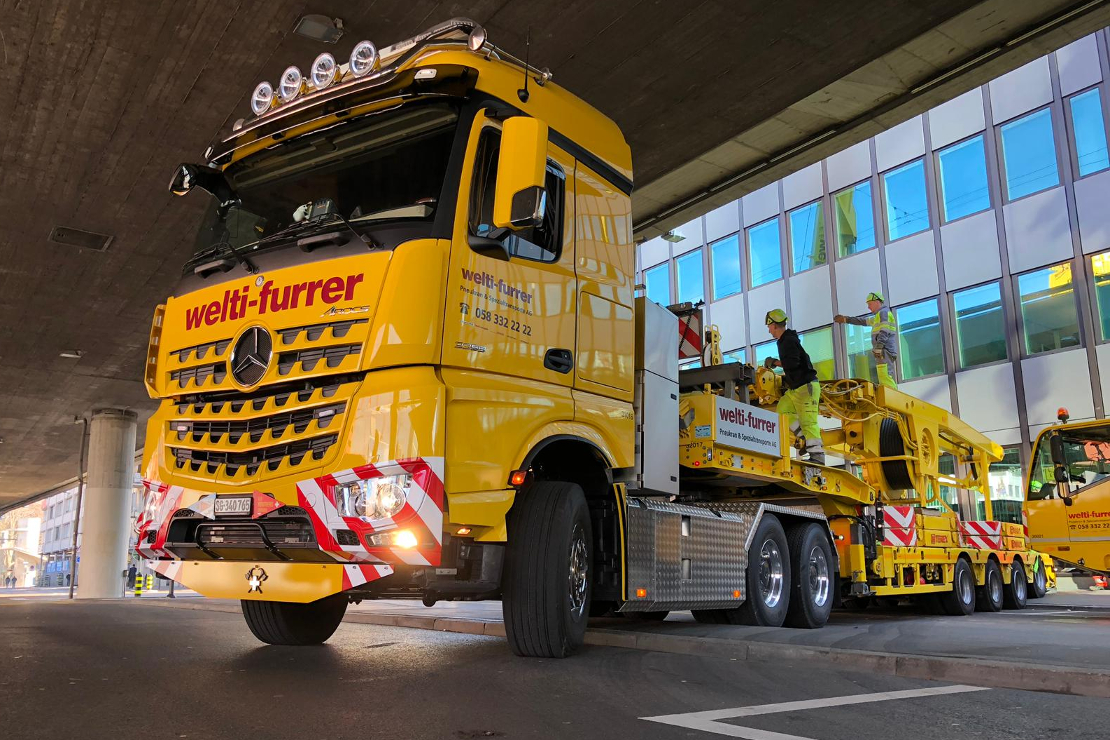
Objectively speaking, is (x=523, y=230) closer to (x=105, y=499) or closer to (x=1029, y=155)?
(x=1029, y=155)

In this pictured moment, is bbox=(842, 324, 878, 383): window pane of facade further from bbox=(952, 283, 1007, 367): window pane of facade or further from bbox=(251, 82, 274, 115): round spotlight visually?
bbox=(251, 82, 274, 115): round spotlight

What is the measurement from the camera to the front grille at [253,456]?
16.5ft

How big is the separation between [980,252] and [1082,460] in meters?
10.1

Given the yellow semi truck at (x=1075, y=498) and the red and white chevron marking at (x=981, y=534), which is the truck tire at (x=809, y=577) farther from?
the yellow semi truck at (x=1075, y=498)

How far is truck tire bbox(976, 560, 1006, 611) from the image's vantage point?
44.3 feet

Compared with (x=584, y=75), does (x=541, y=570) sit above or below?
below

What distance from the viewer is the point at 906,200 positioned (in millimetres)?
23016

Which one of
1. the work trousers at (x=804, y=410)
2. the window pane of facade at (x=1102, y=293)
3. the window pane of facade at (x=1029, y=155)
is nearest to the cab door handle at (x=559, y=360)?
the work trousers at (x=804, y=410)

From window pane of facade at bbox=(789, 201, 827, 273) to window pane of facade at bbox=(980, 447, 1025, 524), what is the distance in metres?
7.15

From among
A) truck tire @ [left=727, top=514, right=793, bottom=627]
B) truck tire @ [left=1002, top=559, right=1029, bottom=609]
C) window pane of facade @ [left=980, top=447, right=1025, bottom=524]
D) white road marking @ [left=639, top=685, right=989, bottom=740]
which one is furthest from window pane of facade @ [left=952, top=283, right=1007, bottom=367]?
white road marking @ [left=639, top=685, right=989, bottom=740]

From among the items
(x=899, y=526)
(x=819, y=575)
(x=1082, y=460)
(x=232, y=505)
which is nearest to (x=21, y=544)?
(x=899, y=526)

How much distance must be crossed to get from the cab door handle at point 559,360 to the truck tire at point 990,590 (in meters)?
10.2

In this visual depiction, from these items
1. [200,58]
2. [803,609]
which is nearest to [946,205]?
[803,609]

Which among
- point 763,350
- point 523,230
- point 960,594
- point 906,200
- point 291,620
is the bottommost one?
point 960,594
